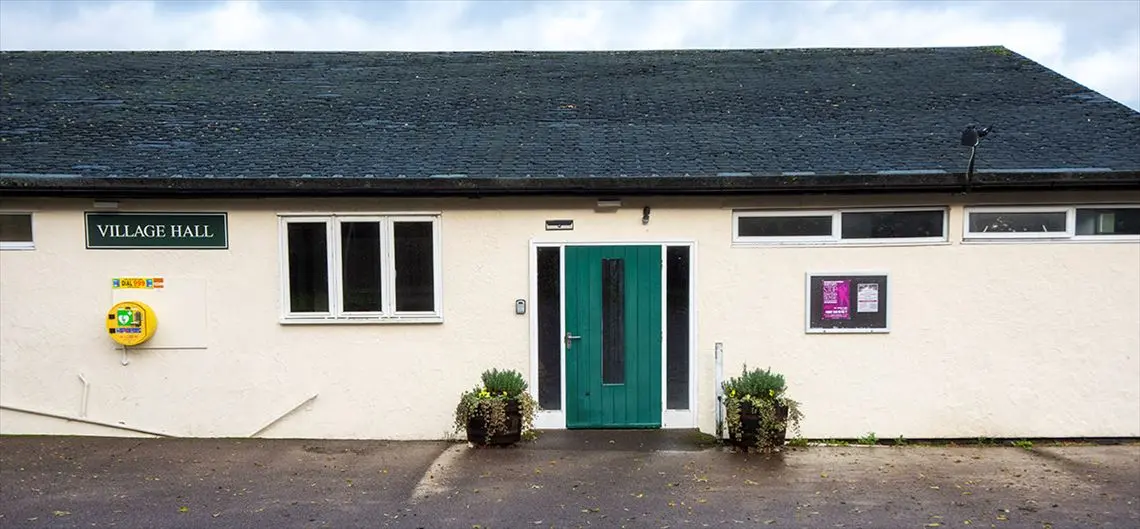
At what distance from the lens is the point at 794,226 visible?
7770 mm

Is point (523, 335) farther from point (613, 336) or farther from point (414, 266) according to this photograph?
point (414, 266)

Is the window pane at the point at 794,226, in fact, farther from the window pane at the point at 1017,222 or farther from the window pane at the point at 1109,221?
the window pane at the point at 1109,221

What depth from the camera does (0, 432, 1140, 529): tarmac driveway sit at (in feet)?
18.4

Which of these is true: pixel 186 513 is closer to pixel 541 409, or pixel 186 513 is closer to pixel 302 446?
pixel 302 446

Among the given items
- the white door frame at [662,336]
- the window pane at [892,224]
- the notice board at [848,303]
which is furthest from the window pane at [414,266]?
the window pane at [892,224]

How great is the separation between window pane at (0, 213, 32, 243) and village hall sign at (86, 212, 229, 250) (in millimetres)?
633

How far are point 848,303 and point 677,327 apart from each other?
1677mm

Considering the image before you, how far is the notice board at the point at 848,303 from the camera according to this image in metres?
7.74

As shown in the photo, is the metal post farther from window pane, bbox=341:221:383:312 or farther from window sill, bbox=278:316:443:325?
window pane, bbox=341:221:383:312

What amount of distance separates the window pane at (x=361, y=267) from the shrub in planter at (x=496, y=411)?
53.4 inches

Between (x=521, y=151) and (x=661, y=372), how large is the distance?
264cm

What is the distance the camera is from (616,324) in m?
7.89

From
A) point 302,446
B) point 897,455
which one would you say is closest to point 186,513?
point 302,446

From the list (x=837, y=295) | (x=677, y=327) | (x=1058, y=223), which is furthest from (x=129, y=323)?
(x=1058, y=223)
